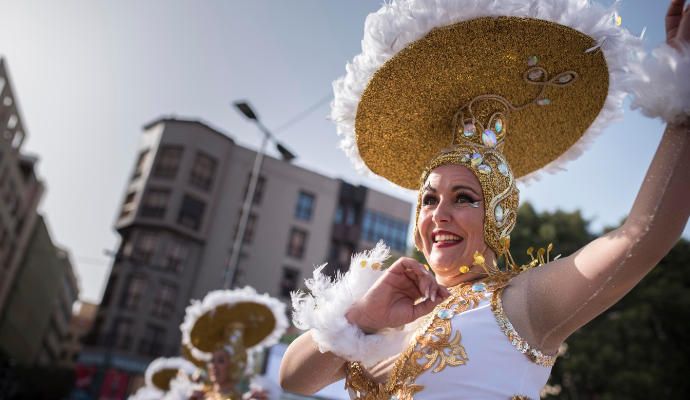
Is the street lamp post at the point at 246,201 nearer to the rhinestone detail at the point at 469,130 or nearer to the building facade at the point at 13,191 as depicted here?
the rhinestone detail at the point at 469,130

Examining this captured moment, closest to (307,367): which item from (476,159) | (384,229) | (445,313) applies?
(445,313)

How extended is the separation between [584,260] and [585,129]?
1058mm

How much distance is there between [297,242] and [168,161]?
871cm

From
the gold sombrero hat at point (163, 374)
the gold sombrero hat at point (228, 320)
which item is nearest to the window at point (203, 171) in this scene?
the gold sombrero hat at point (163, 374)

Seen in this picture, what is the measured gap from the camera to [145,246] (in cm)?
3475

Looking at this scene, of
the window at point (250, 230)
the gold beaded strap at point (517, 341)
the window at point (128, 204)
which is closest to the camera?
the gold beaded strap at point (517, 341)

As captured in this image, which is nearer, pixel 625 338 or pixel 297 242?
pixel 625 338

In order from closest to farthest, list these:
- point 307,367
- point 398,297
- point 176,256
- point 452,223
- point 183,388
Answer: point 398,297, point 307,367, point 452,223, point 183,388, point 176,256

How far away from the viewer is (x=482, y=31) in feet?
7.34

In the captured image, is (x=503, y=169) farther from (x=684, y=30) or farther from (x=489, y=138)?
(x=684, y=30)

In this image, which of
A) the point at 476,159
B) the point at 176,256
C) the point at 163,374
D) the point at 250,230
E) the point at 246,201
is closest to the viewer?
the point at 476,159

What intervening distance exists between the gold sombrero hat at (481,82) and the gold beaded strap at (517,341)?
0.80 metres

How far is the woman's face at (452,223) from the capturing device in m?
2.37

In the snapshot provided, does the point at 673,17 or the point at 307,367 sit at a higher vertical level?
the point at 673,17
